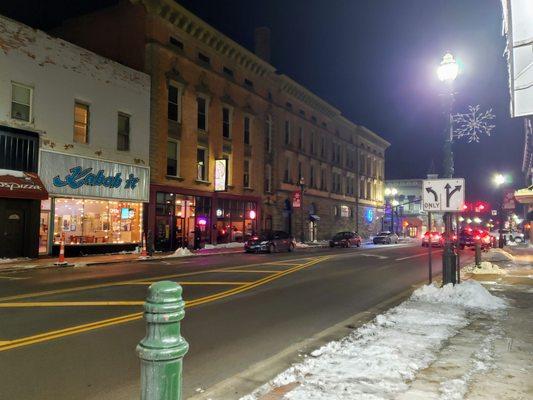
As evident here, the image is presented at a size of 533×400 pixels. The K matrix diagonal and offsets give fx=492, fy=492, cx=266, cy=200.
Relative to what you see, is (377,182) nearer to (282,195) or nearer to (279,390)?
(282,195)

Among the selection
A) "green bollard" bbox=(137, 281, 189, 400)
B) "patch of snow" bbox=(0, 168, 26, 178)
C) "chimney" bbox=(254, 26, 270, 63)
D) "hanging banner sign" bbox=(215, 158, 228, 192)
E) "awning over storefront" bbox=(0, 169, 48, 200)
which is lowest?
"green bollard" bbox=(137, 281, 189, 400)

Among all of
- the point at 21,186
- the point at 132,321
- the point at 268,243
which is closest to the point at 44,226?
the point at 21,186

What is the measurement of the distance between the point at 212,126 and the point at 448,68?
2517cm

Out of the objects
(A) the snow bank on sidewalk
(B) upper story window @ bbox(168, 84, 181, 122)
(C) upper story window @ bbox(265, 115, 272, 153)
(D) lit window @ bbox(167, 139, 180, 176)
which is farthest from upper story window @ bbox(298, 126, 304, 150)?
(A) the snow bank on sidewalk

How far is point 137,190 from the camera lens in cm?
2852

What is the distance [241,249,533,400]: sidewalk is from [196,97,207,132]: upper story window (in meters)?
26.7

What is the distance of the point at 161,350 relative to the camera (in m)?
3.32

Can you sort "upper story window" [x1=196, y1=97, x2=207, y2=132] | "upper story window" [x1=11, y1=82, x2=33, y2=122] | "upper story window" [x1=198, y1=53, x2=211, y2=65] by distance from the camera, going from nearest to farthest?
"upper story window" [x1=11, y1=82, x2=33, y2=122], "upper story window" [x1=196, y1=97, x2=207, y2=132], "upper story window" [x1=198, y1=53, x2=211, y2=65]

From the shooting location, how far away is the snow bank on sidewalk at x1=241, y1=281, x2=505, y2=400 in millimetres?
5074

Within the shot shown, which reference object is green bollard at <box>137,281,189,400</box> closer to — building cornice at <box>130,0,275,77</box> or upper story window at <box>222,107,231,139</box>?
building cornice at <box>130,0,275,77</box>

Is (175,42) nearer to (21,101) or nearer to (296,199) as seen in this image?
(21,101)

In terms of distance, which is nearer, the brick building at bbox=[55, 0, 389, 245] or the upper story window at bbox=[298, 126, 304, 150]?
the brick building at bbox=[55, 0, 389, 245]

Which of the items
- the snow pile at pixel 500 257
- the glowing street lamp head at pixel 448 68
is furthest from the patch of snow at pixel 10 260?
the snow pile at pixel 500 257

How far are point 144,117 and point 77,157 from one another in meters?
5.69
